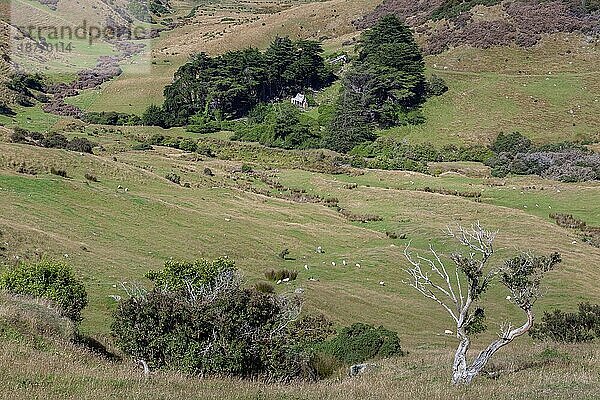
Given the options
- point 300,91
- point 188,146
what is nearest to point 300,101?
point 300,91

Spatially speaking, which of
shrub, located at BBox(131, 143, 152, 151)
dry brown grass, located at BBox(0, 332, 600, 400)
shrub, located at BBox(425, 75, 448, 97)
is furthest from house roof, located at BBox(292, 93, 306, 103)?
dry brown grass, located at BBox(0, 332, 600, 400)

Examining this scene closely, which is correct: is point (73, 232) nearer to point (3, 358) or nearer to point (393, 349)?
point (393, 349)

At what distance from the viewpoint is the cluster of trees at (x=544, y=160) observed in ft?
174

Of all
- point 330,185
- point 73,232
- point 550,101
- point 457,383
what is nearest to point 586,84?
point 550,101

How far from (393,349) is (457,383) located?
5.08 m

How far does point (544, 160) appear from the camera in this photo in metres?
57.5

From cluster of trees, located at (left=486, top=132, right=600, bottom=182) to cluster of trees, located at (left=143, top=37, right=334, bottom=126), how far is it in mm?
27213

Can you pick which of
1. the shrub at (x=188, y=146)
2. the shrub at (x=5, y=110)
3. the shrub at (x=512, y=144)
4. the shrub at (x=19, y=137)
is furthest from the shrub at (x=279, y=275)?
the shrub at (x=5, y=110)

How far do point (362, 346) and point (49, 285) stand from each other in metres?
7.65

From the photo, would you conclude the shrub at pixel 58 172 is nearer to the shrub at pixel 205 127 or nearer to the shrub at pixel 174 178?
the shrub at pixel 174 178

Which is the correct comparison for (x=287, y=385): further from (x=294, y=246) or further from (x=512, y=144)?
(x=512, y=144)

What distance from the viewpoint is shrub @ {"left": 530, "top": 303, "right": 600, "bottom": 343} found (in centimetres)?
1850

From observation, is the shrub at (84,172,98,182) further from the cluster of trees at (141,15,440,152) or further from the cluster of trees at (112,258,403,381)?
the cluster of trees at (141,15,440,152)

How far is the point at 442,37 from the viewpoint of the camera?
88875 millimetres
